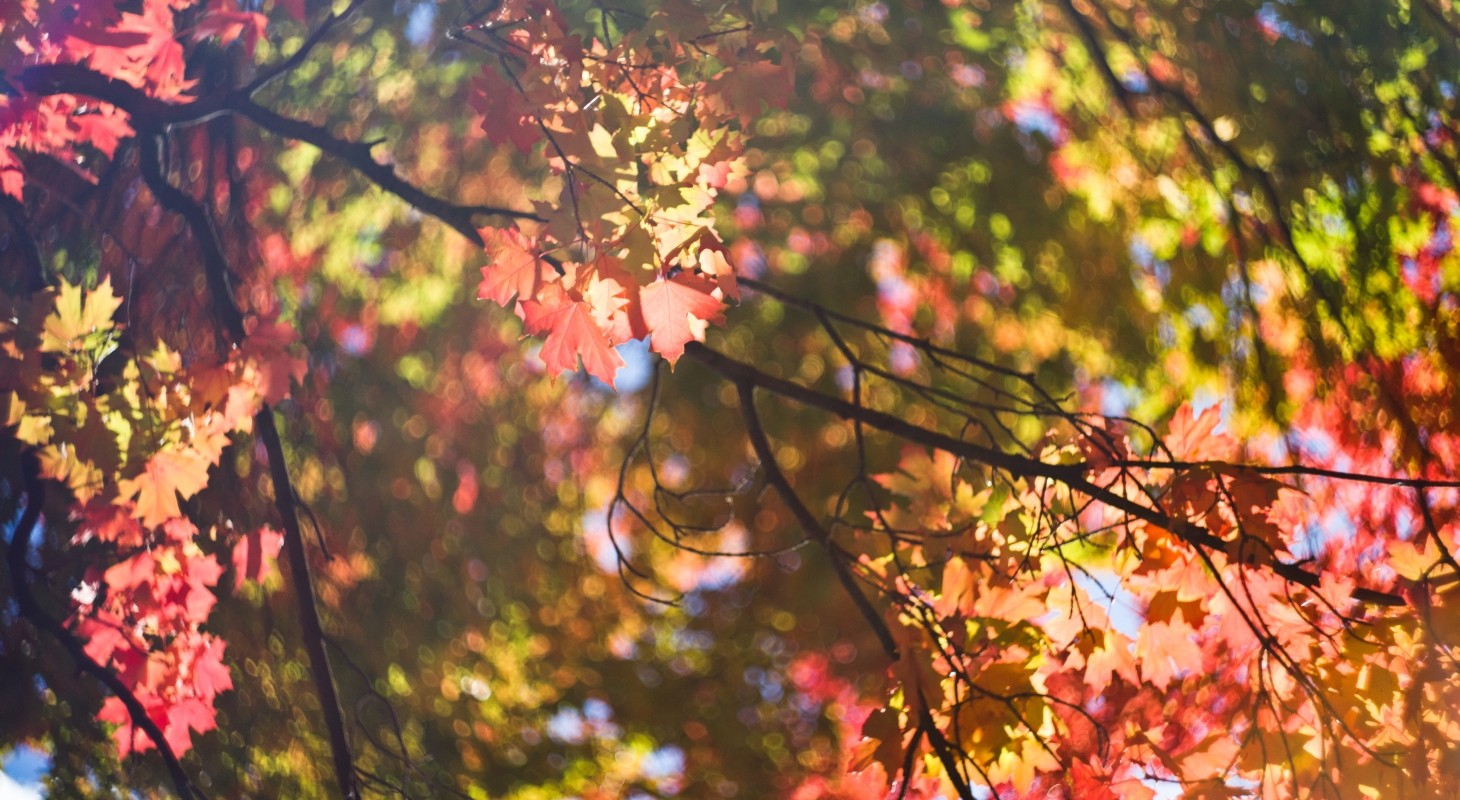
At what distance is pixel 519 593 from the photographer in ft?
3.70

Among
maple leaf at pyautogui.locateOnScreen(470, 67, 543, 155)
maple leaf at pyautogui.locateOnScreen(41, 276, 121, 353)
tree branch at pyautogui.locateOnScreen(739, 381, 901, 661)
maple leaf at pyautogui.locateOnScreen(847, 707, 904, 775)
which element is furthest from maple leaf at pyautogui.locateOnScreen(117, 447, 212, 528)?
maple leaf at pyautogui.locateOnScreen(847, 707, 904, 775)

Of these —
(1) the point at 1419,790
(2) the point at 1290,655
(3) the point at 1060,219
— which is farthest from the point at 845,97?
(1) the point at 1419,790

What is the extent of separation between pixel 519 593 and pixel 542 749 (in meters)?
0.20

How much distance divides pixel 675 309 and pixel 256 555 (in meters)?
0.52

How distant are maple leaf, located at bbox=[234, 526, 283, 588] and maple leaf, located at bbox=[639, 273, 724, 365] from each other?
0.47 meters

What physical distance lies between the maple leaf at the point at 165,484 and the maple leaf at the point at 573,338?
1.26 ft

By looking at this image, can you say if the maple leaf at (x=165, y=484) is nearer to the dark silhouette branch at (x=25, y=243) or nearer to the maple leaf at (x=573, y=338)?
the dark silhouette branch at (x=25, y=243)

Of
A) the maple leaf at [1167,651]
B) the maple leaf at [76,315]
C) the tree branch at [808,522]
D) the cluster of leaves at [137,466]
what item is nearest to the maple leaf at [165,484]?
the cluster of leaves at [137,466]

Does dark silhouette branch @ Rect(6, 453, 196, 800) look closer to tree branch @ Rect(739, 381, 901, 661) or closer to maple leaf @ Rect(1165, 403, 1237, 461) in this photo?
tree branch @ Rect(739, 381, 901, 661)

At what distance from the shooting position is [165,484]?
0.89m

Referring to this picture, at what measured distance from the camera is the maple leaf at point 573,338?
772 millimetres

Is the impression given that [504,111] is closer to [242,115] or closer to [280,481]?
[242,115]

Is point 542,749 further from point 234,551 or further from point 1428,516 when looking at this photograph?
point 1428,516

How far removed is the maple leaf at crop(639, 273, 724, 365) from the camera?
763 millimetres
